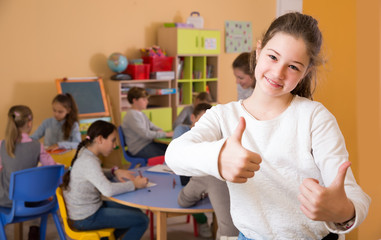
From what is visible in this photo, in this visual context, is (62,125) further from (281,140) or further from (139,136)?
(281,140)

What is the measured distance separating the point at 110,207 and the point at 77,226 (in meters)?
0.30

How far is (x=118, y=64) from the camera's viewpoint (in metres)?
5.83

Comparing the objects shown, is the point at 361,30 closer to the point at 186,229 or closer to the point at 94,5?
the point at 186,229

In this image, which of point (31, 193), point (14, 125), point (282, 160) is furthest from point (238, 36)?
point (282, 160)

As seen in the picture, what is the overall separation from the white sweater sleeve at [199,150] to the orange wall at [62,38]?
4.66 m

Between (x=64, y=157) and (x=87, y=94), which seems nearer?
(x=64, y=157)

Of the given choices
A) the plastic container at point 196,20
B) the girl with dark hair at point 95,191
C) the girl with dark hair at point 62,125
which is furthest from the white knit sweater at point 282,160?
the plastic container at point 196,20

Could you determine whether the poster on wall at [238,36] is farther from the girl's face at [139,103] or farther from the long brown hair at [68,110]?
the long brown hair at [68,110]

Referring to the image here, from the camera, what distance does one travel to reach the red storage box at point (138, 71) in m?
5.98

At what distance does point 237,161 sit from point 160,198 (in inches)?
75.8

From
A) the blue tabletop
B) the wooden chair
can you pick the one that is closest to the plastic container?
the blue tabletop

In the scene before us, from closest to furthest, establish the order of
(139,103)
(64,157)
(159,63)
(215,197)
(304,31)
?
(304,31) < (215,197) < (64,157) < (139,103) < (159,63)

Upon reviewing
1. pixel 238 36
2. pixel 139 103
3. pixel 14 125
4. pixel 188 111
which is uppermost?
pixel 238 36

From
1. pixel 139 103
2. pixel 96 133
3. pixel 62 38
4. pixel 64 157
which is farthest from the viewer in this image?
pixel 62 38
